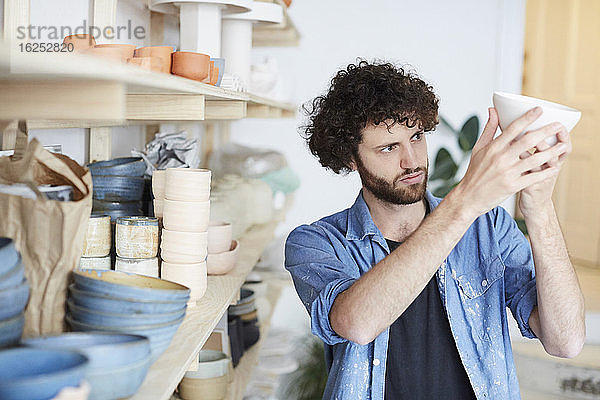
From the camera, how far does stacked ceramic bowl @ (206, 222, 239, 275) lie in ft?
5.46

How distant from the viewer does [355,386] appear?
146 cm

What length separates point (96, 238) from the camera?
1.21 metres

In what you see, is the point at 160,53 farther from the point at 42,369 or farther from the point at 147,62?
the point at 42,369

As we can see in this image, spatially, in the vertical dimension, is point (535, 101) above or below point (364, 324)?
above

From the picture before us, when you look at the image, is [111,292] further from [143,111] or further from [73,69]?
[143,111]

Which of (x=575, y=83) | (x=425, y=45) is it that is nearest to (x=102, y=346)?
A: (x=425, y=45)

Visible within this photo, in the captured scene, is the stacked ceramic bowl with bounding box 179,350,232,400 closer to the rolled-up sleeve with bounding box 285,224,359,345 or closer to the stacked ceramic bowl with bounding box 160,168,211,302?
the rolled-up sleeve with bounding box 285,224,359,345

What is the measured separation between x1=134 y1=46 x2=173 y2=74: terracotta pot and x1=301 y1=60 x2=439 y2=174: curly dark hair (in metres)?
0.53

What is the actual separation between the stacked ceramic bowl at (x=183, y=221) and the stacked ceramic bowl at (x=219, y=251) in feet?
1.10

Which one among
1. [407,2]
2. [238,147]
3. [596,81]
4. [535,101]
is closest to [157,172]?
[535,101]

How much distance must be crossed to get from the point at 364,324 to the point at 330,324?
11 cm

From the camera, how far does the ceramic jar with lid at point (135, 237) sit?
1.24 m

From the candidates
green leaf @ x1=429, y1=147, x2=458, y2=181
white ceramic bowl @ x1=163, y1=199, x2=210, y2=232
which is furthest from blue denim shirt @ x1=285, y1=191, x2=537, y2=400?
green leaf @ x1=429, y1=147, x2=458, y2=181

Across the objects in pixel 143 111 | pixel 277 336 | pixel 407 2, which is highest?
pixel 407 2
